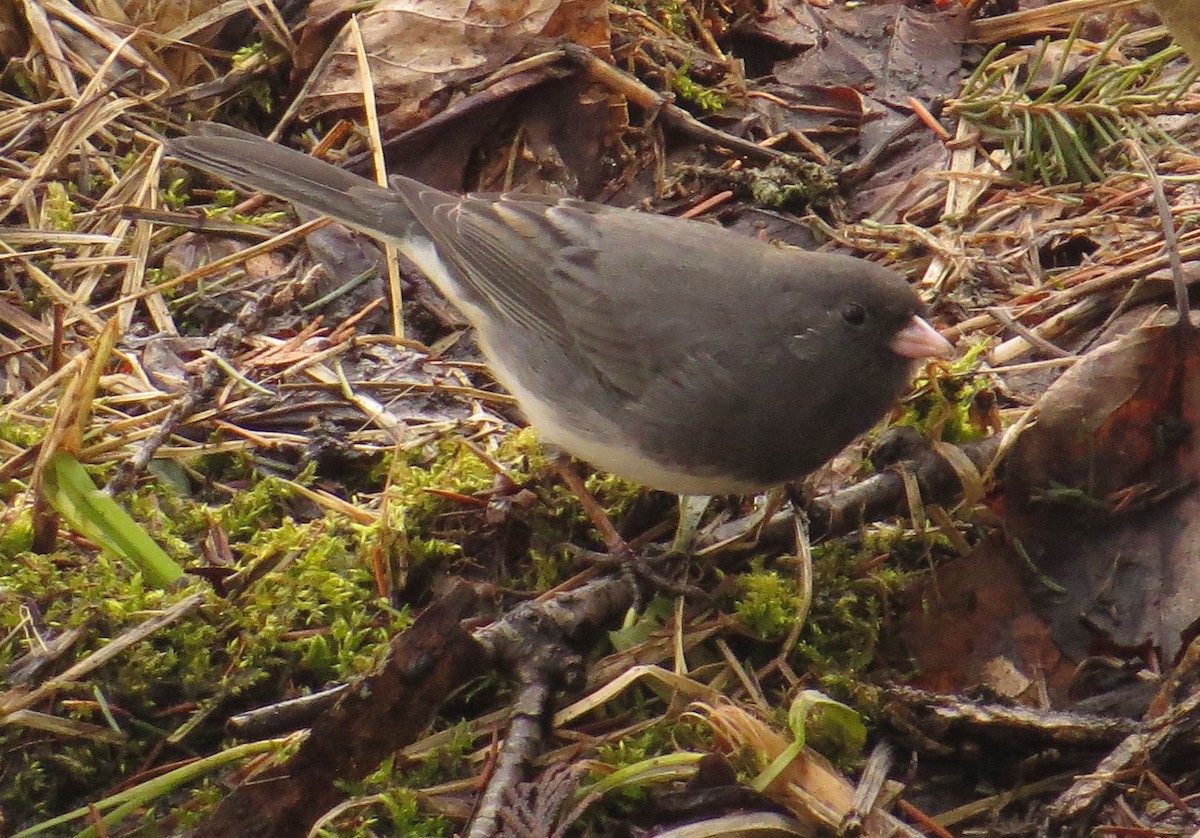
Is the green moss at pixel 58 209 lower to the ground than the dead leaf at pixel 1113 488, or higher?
higher

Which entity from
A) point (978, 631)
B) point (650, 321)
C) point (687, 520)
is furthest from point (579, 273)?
point (978, 631)

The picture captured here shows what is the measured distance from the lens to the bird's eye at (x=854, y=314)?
2.64 m

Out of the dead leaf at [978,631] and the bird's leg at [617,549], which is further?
the bird's leg at [617,549]

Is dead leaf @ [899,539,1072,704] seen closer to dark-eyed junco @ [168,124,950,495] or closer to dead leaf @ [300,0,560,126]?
dark-eyed junco @ [168,124,950,495]

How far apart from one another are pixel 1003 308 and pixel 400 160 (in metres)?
1.76

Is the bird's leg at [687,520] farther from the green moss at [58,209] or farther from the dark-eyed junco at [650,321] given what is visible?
the green moss at [58,209]

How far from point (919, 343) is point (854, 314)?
0.15 m

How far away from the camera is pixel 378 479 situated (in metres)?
2.96

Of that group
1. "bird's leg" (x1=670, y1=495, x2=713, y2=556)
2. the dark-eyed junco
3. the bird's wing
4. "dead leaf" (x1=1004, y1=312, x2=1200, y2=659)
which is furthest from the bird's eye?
"bird's leg" (x1=670, y1=495, x2=713, y2=556)

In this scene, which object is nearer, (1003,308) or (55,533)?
(55,533)

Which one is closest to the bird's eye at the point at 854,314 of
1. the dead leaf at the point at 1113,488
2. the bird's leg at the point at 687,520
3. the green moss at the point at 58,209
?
the dead leaf at the point at 1113,488

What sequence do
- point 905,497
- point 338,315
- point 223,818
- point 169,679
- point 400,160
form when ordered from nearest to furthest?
point 223,818 < point 169,679 < point 905,497 < point 338,315 < point 400,160

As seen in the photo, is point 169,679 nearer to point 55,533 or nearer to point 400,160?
point 55,533

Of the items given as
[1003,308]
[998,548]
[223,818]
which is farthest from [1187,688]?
[223,818]
